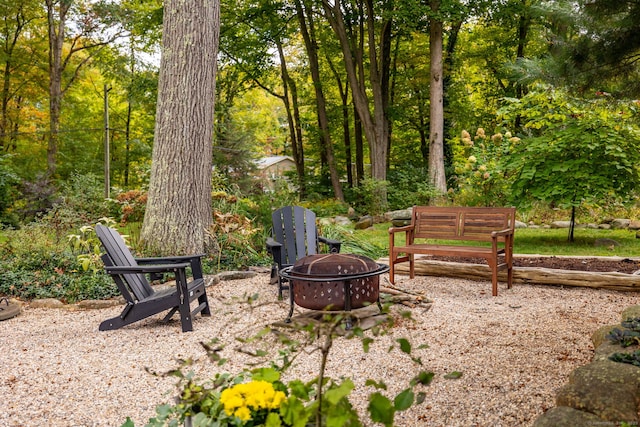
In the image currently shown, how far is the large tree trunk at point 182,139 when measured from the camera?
6020mm

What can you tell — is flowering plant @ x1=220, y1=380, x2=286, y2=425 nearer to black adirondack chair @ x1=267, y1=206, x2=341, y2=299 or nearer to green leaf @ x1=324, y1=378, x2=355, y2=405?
green leaf @ x1=324, y1=378, x2=355, y2=405

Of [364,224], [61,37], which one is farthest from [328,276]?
[61,37]

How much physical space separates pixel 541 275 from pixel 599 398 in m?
3.61

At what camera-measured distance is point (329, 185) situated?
54.1ft

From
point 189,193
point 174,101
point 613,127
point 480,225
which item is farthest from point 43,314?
point 613,127

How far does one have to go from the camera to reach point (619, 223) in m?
8.89

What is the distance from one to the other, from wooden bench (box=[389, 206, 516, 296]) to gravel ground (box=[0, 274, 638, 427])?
44cm

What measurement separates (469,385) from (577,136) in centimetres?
507

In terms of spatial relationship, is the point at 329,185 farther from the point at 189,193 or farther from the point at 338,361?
the point at 338,361

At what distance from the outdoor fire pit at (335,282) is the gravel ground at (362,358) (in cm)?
37

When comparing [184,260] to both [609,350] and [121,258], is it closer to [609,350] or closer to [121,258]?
[121,258]

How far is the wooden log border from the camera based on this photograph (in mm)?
5035

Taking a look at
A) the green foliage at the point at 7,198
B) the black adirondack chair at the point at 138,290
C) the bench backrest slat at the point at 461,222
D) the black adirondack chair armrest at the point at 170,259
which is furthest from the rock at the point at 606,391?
the green foliage at the point at 7,198

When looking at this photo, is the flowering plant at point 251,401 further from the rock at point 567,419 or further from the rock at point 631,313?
the rock at point 631,313
